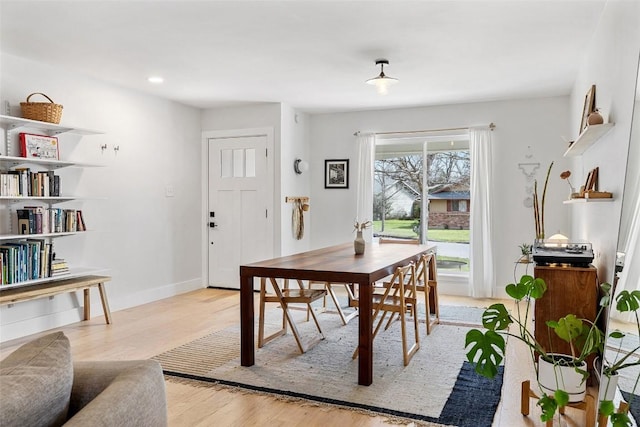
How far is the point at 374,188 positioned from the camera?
6312 millimetres

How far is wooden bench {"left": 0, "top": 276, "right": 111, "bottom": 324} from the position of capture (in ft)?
12.0

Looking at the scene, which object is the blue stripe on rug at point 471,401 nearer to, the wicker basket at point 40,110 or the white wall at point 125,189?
the white wall at point 125,189

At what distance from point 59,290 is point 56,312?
49 centimetres

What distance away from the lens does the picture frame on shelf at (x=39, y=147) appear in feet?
12.9

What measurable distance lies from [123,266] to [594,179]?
173 inches

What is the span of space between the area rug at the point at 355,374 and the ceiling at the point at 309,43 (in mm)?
2290

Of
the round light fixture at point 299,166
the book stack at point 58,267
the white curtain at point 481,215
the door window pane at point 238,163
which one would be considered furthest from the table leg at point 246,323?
the white curtain at point 481,215

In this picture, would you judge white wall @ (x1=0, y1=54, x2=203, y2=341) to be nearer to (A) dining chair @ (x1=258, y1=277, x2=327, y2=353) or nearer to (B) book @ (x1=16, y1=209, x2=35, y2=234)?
(B) book @ (x1=16, y1=209, x2=35, y2=234)

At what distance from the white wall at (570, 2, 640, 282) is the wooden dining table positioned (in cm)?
128

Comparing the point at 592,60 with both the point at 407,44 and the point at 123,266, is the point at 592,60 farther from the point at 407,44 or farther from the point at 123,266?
the point at 123,266

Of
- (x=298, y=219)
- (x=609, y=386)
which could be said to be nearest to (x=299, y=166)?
(x=298, y=219)

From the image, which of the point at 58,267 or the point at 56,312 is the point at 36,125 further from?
the point at 56,312

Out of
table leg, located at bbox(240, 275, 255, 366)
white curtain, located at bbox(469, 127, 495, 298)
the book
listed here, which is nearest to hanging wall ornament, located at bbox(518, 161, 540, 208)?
white curtain, located at bbox(469, 127, 495, 298)

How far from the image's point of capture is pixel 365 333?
9.39 ft
